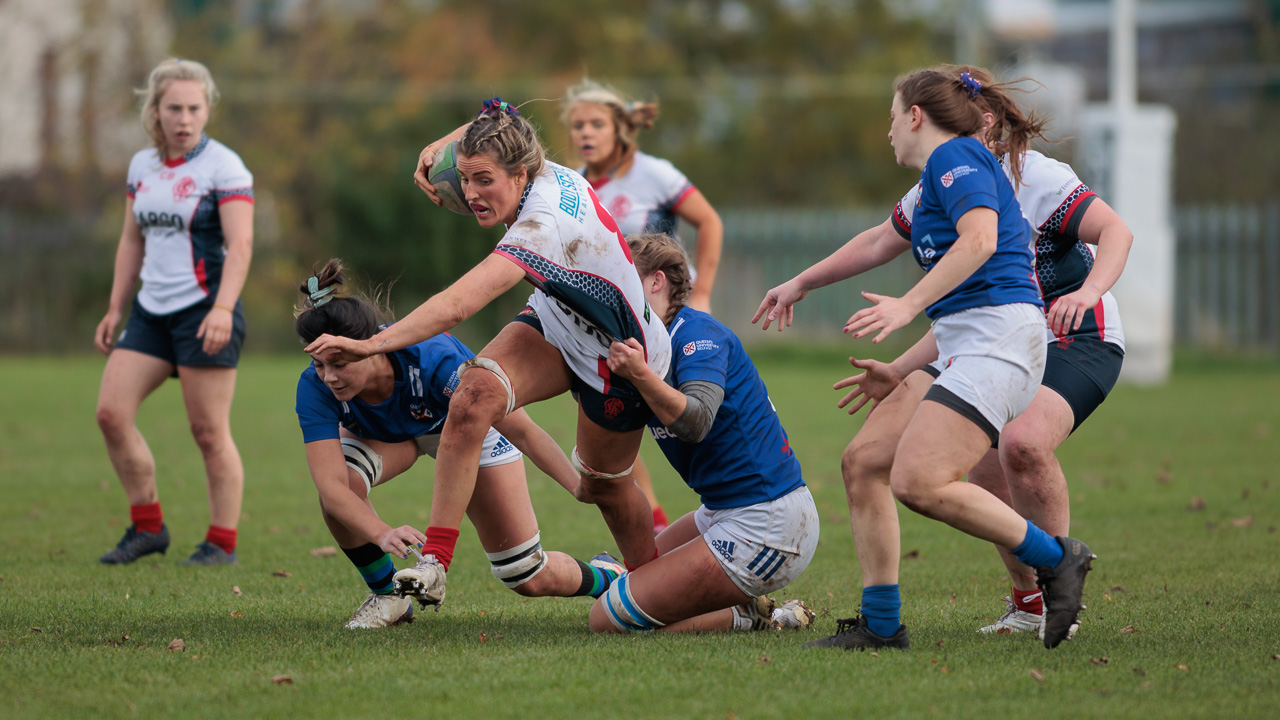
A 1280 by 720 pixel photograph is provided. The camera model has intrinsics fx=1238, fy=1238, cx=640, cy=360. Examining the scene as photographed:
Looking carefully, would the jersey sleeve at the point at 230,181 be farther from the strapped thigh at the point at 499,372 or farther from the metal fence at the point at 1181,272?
the metal fence at the point at 1181,272

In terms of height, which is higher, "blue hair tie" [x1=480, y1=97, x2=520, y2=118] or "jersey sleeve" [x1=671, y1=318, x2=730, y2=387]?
"blue hair tie" [x1=480, y1=97, x2=520, y2=118]

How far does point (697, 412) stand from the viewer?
156 inches

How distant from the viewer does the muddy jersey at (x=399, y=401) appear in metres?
4.50

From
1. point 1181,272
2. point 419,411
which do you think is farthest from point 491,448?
point 1181,272

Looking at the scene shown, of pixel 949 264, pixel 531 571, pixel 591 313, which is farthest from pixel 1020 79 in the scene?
pixel 531 571

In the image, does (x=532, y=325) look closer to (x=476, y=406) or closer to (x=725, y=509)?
(x=476, y=406)

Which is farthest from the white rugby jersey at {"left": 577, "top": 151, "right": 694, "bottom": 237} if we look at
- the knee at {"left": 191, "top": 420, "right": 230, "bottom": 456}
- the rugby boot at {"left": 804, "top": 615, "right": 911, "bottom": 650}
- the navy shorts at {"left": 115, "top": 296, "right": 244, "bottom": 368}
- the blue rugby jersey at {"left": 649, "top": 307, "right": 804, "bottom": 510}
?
the rugby boot at {"left": 804, "top": 615, "right": 911, "bottom": 650}

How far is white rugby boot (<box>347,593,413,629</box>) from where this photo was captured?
4.48 meters

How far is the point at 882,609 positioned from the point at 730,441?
2.49ft

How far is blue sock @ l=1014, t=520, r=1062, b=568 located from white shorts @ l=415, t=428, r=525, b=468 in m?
1.91

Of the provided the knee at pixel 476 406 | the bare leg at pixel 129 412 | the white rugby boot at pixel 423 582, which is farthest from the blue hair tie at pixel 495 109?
the bare leg at pixel 129 412

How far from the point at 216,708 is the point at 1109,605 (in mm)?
3309

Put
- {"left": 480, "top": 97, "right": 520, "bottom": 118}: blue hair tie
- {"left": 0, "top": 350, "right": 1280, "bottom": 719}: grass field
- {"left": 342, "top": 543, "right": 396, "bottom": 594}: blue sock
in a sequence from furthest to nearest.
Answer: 1. {"left": 342, "top": 543, "right": 396, "bottom": 594}: blue sock
2. {"left": 480, "top": 97, "right": 520, "bottom": 118}: blue hair tie
3. {"left": 0, "top": 350, "right": 1280, "bottom": 719}: grass field

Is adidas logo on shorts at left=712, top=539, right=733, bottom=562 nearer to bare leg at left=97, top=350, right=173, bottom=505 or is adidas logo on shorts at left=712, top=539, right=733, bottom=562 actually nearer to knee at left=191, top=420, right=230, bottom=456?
knee at left=191, top=420, right=230, bottom=456
